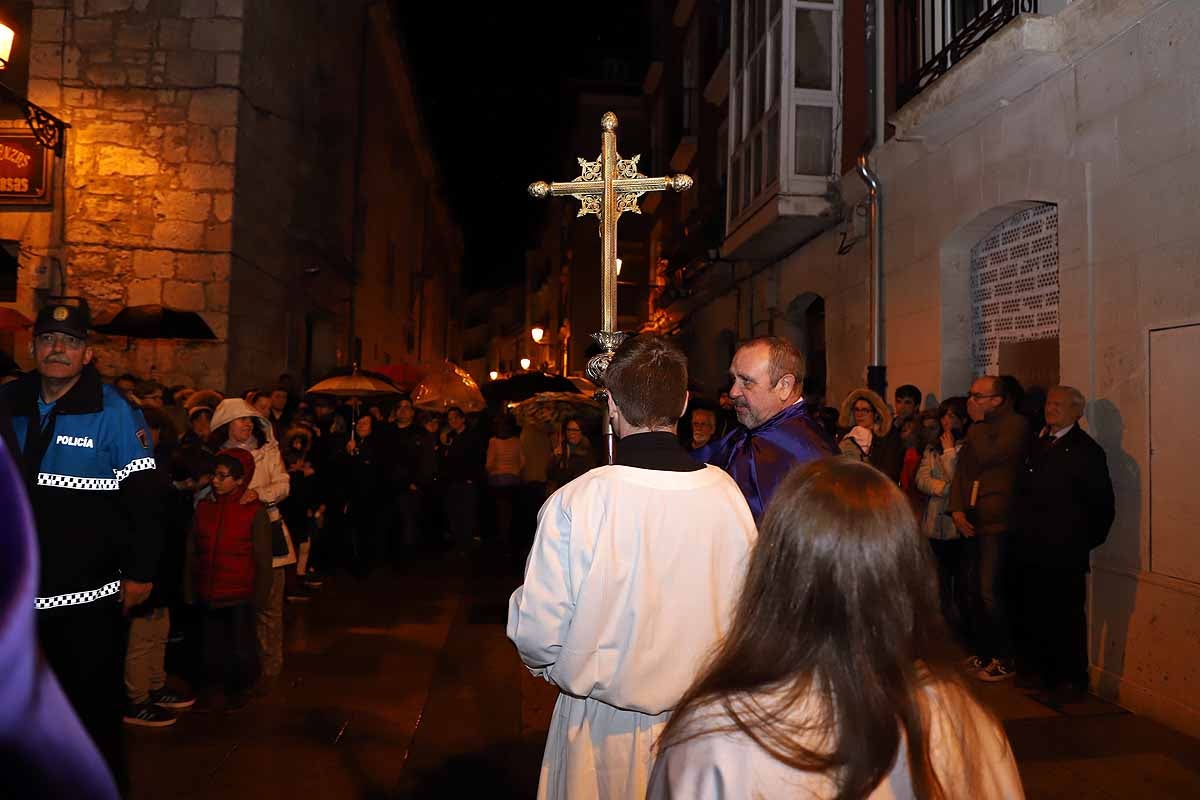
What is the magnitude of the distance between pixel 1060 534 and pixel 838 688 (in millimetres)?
5274

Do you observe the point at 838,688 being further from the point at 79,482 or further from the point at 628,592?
the point at 79,482

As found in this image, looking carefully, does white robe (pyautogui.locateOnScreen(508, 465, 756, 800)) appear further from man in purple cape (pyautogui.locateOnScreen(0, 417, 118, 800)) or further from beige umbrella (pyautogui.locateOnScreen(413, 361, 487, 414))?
beige umbrella (pyautogui.locateOnScreen(413, 361, 487, 414))

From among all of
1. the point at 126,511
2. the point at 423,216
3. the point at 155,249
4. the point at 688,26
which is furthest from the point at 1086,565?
the point at 423,216

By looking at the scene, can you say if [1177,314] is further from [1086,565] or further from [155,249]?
[155,249]

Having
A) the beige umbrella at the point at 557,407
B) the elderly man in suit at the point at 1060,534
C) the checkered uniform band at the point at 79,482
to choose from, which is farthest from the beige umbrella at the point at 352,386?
the elderly man in suit at the point at 1060,534

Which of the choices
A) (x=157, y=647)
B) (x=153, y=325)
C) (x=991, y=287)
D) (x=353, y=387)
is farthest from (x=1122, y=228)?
(x=153, y=325)

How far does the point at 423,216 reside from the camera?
33906 mm

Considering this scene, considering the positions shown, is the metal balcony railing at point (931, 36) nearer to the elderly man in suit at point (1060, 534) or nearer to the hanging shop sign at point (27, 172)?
the elderly man in suit at point (1060, 534)

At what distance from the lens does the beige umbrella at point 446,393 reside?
48.0 feet

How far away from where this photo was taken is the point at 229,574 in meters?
5.72

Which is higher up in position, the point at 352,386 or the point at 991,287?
the point at 991,287

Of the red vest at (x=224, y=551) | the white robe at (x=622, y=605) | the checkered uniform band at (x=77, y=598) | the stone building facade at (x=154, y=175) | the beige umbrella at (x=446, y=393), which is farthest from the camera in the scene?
the beige umbrella at (x=446, y=393)

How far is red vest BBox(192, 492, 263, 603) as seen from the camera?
570 cm

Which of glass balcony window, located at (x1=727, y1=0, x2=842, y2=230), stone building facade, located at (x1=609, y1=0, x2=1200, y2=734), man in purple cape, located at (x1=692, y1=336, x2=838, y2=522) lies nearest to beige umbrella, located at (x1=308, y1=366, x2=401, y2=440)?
glass balcony window, located at (x1=727, y1=0, x2=842, y2=230)
